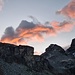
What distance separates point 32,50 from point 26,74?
33039mm

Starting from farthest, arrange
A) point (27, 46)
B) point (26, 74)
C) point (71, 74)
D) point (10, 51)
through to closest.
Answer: point (71, 74) < point (27, 46) < point (10, 51) < point (26, 74)

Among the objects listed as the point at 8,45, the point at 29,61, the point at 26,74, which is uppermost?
the point at 8,45

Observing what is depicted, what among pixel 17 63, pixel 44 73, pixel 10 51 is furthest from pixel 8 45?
pixel 44 73

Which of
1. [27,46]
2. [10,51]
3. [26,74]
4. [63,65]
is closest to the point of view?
[26,74]

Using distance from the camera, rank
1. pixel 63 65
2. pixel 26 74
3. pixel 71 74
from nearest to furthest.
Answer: pixel 26 74
pixel 71 74
pixel 63 65

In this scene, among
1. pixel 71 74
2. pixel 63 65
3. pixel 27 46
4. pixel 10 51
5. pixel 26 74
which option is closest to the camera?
pixel 26 74

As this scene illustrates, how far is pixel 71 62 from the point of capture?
185750 millimetres

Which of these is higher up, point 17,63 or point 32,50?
point 32,50

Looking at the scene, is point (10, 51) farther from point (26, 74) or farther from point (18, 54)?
point (26, 74)

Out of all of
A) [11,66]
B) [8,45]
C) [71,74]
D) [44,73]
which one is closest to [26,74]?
[11,66]

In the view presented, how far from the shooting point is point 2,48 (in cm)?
12875

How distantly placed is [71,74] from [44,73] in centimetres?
4002

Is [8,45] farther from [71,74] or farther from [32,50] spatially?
[71,74]

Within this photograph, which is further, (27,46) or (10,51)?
(27,46)
